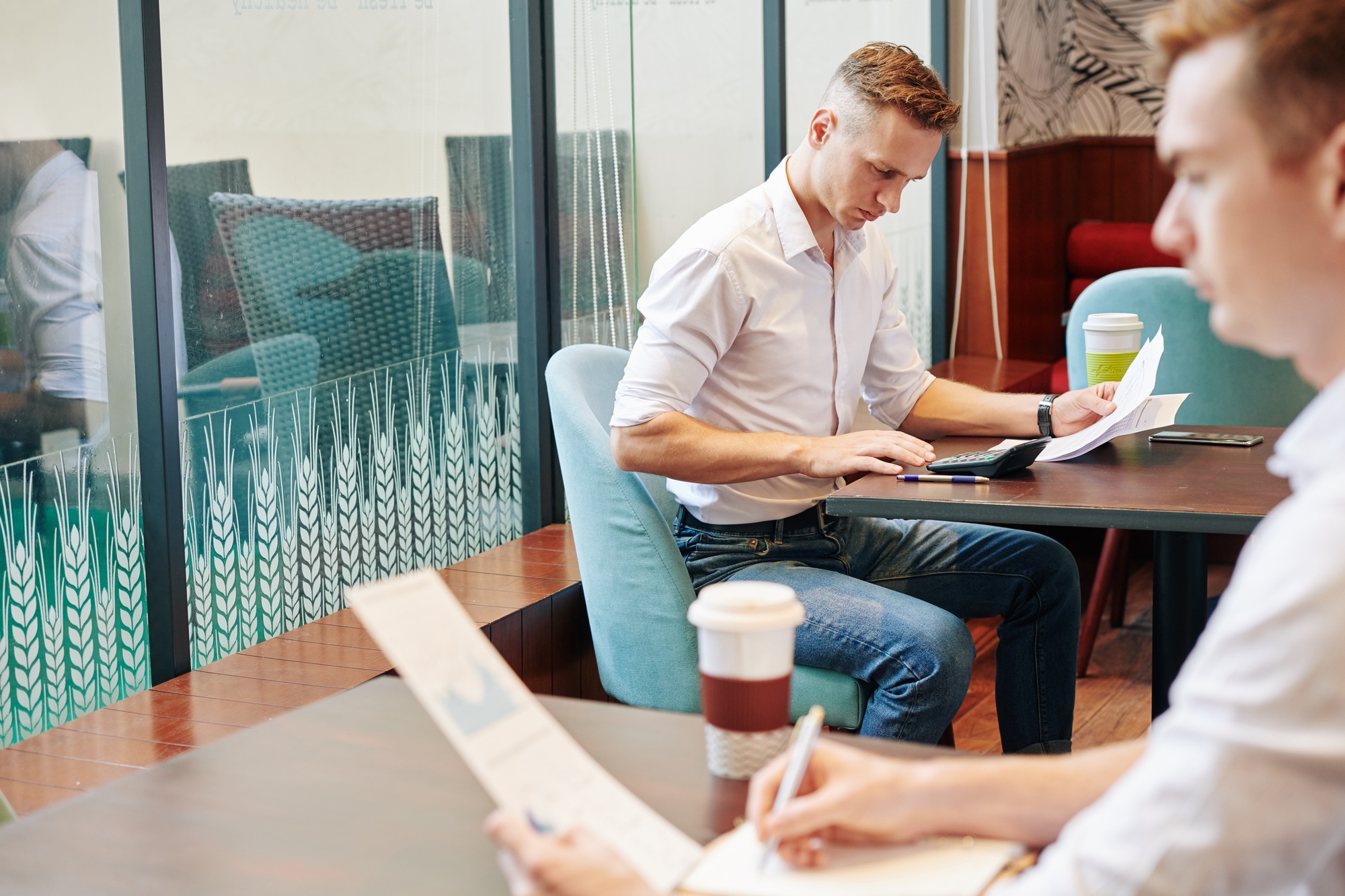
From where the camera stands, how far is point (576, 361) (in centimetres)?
217

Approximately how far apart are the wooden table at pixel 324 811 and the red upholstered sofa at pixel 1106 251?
440 centimetres

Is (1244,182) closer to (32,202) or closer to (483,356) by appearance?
(32,202)

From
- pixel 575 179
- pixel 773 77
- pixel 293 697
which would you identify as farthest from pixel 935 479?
pixel 773 77

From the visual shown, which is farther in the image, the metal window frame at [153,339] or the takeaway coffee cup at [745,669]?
the metal window frame at [153,339]

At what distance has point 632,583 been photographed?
6.60 feet

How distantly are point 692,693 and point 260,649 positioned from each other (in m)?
0.89

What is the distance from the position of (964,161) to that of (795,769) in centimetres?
404

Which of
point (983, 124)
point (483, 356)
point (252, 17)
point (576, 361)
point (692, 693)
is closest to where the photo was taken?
point (692, 693)

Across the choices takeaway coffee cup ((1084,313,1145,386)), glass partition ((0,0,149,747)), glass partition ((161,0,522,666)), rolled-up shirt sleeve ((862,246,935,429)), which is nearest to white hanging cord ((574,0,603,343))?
glass partition ((161,0,522,666))

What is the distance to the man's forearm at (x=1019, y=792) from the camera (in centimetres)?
88

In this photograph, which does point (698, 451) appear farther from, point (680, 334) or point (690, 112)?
point (690, 112)

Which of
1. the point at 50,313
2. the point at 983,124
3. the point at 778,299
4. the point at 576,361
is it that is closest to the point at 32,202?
the point at 50,313

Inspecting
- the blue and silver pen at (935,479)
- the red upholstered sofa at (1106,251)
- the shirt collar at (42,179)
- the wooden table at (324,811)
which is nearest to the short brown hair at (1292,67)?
the wooden table at (324,811)

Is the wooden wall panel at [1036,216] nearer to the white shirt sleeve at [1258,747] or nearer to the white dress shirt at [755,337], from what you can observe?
the white dress shirt at [755,337]
